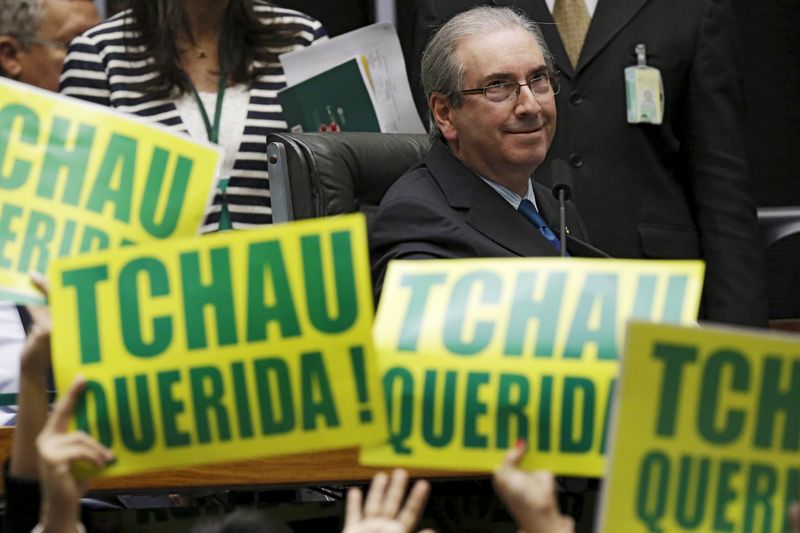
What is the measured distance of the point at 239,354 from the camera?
1.78m

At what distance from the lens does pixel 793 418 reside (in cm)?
170

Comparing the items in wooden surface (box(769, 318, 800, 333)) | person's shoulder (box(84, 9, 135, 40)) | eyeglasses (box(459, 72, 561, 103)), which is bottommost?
wooden surface (box(769, 318, 800, 333))

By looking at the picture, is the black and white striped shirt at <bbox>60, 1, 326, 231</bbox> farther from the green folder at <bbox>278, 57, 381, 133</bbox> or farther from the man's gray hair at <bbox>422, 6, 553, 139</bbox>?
the man's gray hair at <bbox>422, 6, 553, 139</bbox>

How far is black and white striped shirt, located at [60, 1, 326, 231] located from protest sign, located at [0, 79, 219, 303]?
1056 mm

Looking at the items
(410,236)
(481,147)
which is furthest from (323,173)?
(481,147)

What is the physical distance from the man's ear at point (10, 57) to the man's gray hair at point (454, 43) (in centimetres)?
81

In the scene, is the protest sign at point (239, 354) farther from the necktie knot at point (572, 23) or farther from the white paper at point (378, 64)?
the necktie knot at point (572, 23)

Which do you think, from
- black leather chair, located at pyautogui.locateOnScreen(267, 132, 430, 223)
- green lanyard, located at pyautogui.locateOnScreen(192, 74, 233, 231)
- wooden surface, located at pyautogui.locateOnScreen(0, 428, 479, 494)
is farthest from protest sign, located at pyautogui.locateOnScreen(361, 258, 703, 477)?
green lanyard, located at pyautogui.locateOnScreen(192, 74, 233, 231)

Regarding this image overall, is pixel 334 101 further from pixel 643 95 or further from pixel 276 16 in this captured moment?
pixel 643 95

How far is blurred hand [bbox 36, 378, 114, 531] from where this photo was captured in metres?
1.77

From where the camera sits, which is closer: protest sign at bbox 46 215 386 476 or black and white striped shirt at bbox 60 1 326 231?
protest sign at bbox 46 215 386 476

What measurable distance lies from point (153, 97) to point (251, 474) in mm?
1095

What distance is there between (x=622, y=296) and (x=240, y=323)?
1.41 ft

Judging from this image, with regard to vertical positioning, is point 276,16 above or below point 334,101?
above
